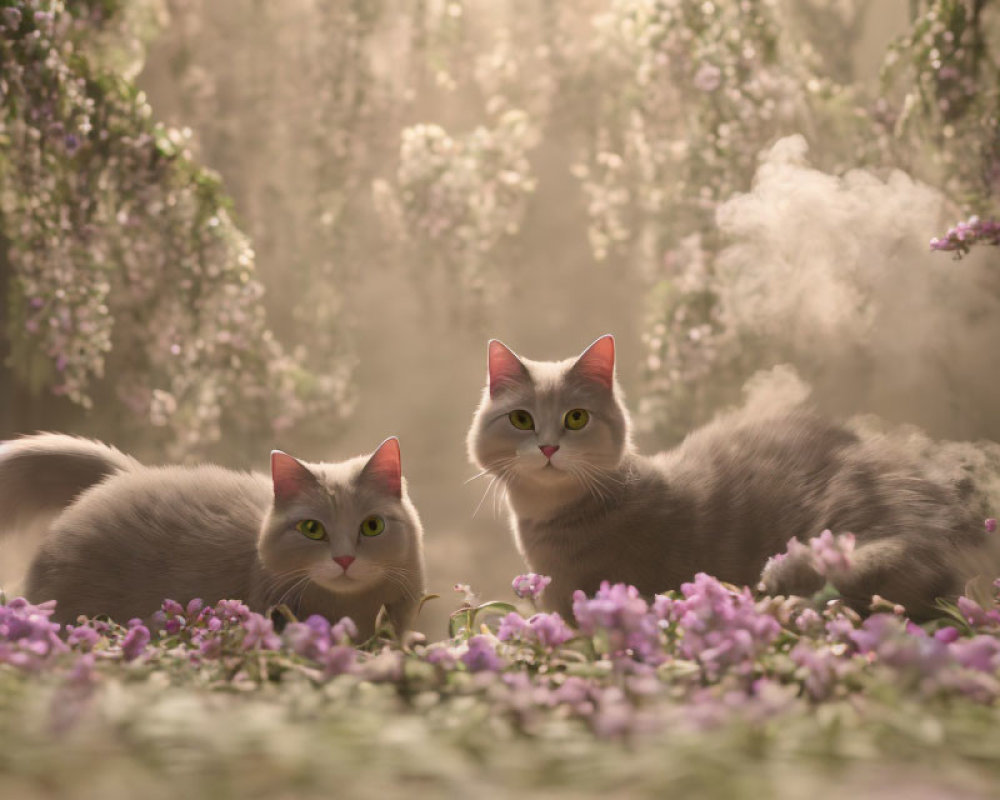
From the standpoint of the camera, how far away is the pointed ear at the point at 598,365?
7.04ft

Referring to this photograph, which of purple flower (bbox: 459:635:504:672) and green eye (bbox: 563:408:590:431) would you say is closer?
purple flower (bbox: 459:635:504:672)

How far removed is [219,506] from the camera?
7.06 ft

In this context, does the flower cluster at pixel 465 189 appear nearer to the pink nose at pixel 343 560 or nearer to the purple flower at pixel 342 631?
the pink nose at pixel 343 560

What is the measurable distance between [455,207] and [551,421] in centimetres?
230

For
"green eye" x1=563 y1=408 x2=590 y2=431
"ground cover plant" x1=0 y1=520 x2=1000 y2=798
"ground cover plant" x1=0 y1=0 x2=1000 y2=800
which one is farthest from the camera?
"green eye" x1=563 y1=408 x2=590 y2=431

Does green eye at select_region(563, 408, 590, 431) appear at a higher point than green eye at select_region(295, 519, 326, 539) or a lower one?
higher

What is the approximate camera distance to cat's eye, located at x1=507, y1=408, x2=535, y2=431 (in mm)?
2107

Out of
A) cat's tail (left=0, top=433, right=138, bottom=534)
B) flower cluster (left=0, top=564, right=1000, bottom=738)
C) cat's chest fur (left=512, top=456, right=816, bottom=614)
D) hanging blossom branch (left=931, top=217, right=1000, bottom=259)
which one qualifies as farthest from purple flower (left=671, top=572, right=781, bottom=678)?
cat's tail (left=0, top=433, right=138, bottom=534)

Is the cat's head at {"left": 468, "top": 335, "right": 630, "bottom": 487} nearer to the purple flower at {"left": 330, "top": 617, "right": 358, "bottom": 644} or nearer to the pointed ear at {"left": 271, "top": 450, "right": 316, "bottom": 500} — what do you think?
the pointed ear at {"left": 271, "top": 450, "right": 316, "bottom": 500}

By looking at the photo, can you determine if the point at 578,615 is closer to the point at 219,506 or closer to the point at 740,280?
the point at 219,506

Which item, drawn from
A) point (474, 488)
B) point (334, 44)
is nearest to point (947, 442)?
point (474, 488)

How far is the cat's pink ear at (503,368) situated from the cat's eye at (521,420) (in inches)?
3.2

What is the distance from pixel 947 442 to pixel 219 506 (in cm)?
179

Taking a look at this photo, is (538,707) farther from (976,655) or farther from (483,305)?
(483,305)
